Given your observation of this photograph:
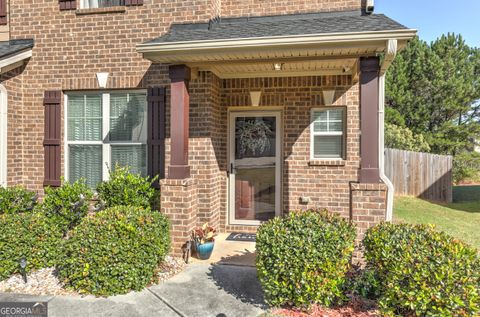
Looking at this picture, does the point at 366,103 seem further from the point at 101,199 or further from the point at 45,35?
the point at 45,35

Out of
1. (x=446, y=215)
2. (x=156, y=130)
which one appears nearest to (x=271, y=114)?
(x=156, y=130)

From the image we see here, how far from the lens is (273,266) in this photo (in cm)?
342

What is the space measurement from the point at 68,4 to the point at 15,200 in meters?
3.68

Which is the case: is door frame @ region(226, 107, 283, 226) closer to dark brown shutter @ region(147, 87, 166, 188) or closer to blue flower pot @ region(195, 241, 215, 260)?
dark brown shutter @ region(147, 87, 166, 188)

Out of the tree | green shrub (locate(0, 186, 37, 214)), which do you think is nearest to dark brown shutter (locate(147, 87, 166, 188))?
green shrub (locate(0, 186, 37, 214))

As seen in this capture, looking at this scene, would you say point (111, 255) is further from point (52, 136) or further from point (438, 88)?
point (438, 88)

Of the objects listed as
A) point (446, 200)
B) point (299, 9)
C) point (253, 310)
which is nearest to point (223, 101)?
point (299, 9)

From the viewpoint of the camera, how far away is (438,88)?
21.1m

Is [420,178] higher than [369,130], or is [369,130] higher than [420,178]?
[369,130]

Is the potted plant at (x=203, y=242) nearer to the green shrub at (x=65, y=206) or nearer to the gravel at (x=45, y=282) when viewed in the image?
the gravel at (x=45, y=282)

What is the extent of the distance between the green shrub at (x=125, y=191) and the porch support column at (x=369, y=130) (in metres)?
3.34

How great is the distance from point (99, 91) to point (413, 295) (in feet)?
19.0

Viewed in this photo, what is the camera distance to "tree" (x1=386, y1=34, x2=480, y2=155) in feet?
68.3

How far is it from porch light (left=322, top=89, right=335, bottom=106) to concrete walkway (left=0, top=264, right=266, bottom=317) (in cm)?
333
